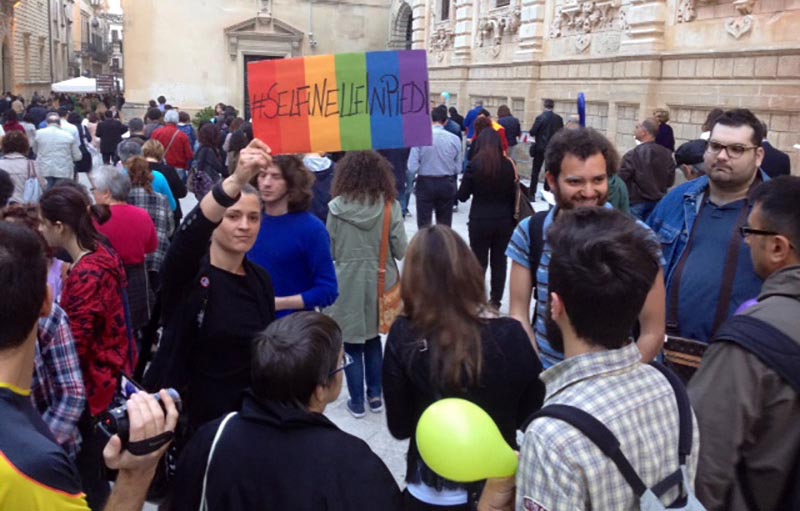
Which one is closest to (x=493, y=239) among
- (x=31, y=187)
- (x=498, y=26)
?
(x=31, y=187)

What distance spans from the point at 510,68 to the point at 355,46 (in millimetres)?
12230

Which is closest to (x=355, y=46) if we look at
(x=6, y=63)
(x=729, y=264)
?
(x=6, y=63)

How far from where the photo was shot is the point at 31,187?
6.97 meters

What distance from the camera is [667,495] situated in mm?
1597

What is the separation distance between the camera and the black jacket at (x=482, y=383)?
2.38 meters

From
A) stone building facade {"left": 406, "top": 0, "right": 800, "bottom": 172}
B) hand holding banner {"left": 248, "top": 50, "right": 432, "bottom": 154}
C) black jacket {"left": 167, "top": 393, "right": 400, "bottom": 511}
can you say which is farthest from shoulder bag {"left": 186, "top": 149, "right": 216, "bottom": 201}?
stone building facade {"left": 406, "top": 0, "right": 800, "bottom": 172}

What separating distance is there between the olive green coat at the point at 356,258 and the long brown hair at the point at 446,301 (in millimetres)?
1989

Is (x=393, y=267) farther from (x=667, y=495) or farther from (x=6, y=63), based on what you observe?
(x=6, y=63)

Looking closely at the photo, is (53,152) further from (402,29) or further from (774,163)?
(402,29)

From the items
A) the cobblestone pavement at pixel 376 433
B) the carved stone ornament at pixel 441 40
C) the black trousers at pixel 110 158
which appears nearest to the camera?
the cobblestone pavement at pixel 376 433

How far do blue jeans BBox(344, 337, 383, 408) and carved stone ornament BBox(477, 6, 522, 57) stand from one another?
14.0m

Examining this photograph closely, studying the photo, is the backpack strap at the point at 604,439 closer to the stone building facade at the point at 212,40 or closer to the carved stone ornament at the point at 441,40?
the carved stone ornament at the point at 441,40

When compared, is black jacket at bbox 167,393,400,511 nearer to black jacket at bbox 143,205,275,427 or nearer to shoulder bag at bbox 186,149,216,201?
black jacket at bbox 143,205,275,427

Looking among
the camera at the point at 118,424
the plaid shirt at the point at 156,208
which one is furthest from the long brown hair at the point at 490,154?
the camera at the point at 118,424
